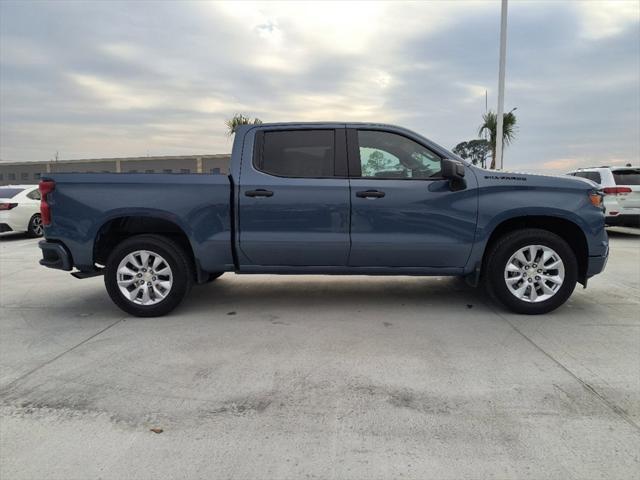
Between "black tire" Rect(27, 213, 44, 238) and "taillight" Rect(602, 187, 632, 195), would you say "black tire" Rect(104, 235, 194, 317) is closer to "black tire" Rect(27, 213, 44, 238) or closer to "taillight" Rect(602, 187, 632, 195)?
"black tire" Rect(27, 213, 44, 238)

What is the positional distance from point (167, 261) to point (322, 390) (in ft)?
7.67

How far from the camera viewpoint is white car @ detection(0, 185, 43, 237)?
11.5 metres

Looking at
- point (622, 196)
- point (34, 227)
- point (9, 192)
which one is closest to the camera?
point (622, 196)

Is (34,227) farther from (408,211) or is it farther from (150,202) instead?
(408,211)

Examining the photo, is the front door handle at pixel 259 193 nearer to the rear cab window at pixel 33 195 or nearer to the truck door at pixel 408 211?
→ the truck door at pixel 408 211

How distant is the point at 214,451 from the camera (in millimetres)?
2377

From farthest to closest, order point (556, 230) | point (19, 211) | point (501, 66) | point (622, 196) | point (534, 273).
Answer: point (501, 66), point (19, 211), point (622, 196), point (556, 230), point (534, 273)

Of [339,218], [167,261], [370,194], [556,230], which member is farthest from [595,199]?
[167,261]

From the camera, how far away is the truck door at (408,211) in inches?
178

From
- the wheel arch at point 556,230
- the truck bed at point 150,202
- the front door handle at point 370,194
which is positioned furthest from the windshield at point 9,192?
the wheel arch at point 556,230

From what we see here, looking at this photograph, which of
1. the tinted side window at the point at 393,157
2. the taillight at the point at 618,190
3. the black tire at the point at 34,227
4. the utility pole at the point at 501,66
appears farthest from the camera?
the utility pole at the point at 501,66

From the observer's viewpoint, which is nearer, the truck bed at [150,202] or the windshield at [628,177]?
the truck bed at [150,202]

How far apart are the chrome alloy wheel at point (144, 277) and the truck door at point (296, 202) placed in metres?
0.81

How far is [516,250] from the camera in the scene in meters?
4.56
